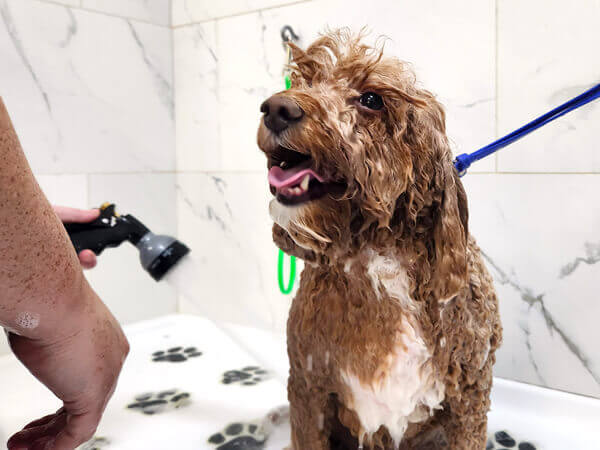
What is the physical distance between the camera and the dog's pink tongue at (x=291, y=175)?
2.42 ft

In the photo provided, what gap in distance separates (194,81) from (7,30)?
0.58 m

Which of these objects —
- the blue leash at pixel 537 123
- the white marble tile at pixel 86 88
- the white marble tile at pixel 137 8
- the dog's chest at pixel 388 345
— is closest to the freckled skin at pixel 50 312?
the dog's chest at pixel 388 345

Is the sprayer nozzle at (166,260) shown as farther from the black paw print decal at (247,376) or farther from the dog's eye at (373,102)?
the dog's eye at (373,102)

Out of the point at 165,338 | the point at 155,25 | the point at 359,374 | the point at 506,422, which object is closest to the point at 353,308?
the point at 359,374

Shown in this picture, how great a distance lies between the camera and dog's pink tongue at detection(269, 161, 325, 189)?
2.42 ft

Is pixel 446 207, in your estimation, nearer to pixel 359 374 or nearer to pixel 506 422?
pixel 359 374

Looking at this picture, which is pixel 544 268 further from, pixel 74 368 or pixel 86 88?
pixel 86 88

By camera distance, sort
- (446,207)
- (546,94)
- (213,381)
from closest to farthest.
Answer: (446,207), (546,94), (213,381)

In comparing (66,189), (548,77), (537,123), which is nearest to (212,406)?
(66,189)

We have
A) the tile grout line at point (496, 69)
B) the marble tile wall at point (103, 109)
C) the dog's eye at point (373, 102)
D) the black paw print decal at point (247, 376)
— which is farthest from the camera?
the marble tile wall at point (103, 109)

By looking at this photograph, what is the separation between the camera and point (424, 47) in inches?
55.1

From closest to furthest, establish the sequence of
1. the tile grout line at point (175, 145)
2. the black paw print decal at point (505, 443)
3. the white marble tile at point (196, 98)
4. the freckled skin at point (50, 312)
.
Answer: the freckled skin at point (50, 312)
the black paw print decal at point (505, 443)
the white marble tile at point (196, 98)
the tile grout line at point (175, 145)

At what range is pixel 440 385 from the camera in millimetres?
880

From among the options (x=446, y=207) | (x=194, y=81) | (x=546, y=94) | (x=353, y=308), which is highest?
(x=194, y=81)
